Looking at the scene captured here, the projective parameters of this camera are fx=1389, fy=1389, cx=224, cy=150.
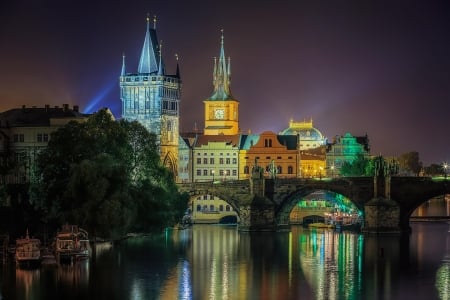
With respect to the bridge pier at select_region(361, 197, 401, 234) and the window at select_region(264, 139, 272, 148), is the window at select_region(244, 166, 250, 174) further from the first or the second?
the bridge pier at select_region(361, 197, 401, 234)

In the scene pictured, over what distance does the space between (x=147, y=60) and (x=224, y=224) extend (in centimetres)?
2275

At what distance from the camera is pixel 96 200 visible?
10944 cm

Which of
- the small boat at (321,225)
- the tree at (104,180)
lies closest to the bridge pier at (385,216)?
the small boat at (321,225)

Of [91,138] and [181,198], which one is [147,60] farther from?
[91,138]

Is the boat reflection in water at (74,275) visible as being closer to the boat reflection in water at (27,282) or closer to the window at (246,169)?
the boat reflection in water at (27,282)

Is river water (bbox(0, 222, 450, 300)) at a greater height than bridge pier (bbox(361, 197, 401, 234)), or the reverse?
bridge pier (bbox(361, 197, 401, 234))

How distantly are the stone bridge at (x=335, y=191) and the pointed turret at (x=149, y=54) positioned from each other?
80.1ft

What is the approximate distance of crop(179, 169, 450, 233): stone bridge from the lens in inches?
5394

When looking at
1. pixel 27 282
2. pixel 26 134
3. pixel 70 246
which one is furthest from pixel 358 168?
pixel 27 282

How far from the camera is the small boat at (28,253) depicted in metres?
98.5

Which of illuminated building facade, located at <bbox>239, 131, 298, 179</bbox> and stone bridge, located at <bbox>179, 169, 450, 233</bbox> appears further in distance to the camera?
illuminated building facade, located at <bbox>239, 131, 298, 179</bbox>

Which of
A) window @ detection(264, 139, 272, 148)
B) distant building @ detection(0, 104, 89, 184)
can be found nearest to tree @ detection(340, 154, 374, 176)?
window @ detection(264, 139, 272, 148)

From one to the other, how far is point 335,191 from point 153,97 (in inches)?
1354

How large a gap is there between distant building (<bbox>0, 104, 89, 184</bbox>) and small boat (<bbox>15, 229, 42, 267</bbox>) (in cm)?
3720
